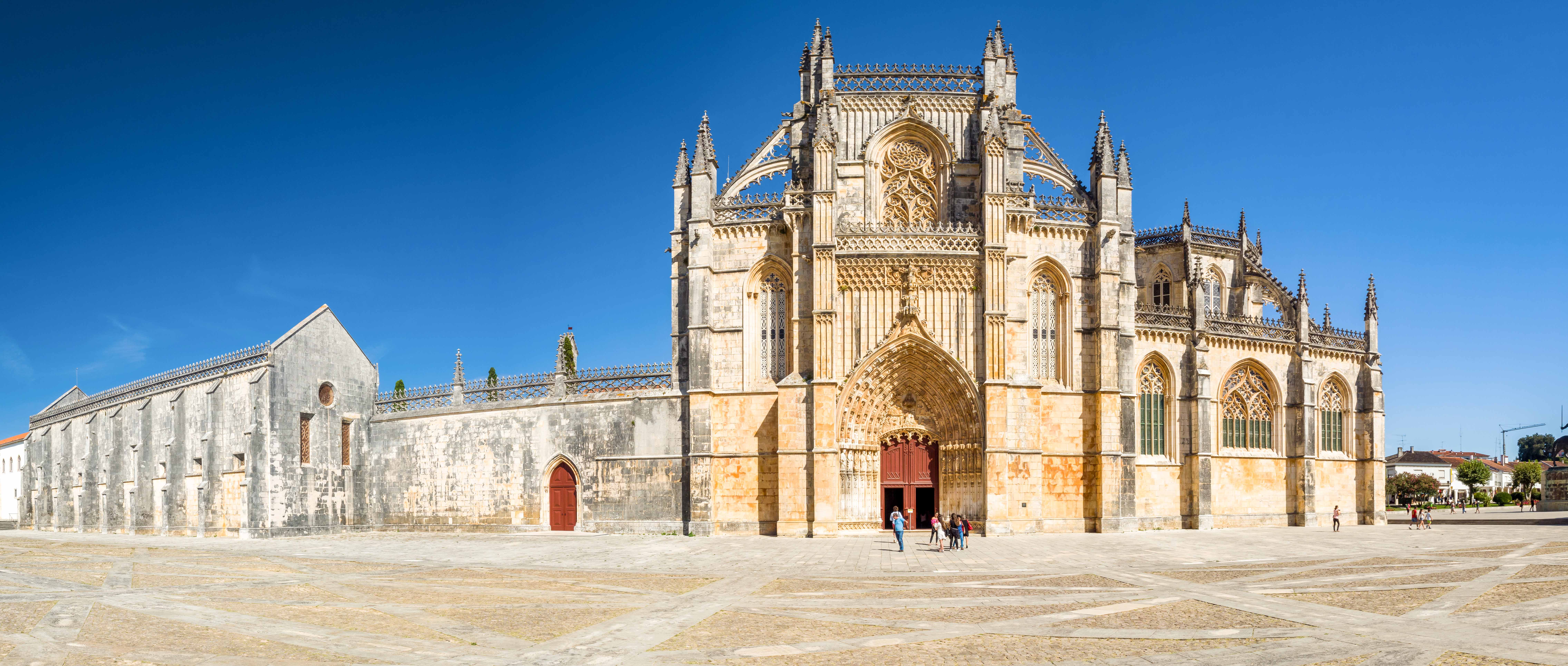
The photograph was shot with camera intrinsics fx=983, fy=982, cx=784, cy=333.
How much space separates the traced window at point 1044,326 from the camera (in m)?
35.5

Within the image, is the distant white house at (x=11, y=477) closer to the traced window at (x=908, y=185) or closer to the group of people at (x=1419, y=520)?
the traced window at (x=908, y=185)

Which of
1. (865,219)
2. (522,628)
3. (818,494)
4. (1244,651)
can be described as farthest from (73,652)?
(865,219)

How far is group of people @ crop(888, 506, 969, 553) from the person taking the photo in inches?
1068

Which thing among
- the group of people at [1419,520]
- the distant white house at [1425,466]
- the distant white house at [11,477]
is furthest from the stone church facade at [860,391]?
the distant white house at [1425,466]

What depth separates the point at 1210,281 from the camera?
46.4 metres

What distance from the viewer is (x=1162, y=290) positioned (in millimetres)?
46344

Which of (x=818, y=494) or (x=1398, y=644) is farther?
(x=818, y=494)

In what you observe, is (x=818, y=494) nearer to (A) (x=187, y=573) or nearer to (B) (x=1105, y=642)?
(A) (x=187, y=573)

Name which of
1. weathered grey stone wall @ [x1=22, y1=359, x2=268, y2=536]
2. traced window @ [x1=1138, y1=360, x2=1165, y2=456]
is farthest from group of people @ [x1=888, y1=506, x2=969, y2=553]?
weathered grey stone wall @ [x1=22, y1=359, x2=268, y2=536]

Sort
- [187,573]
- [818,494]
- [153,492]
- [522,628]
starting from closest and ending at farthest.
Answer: [522,628] < [187,573] < [818,494] < [153,492]

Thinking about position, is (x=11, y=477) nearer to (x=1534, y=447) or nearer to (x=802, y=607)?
(x=802, y=607)

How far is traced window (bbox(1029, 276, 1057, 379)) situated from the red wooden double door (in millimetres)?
4921

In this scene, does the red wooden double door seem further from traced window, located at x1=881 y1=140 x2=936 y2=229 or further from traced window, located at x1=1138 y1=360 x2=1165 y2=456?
traced window, located at x1=1138 y1=360 x2=1165 y2=456

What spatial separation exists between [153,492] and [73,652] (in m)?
37.5
